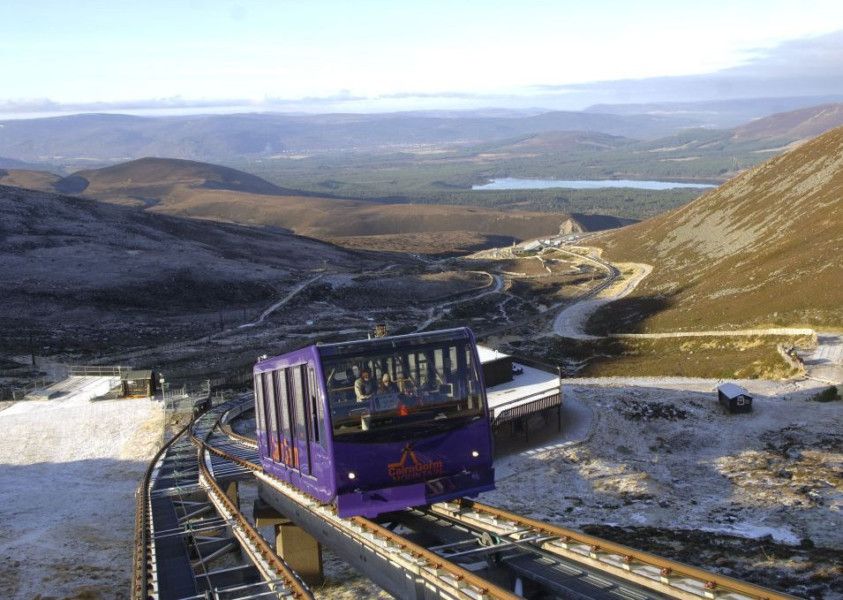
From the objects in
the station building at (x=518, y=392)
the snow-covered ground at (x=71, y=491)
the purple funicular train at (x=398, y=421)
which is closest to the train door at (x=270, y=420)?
the purple funicular train at (x=398, y=421)

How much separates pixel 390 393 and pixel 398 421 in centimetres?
58

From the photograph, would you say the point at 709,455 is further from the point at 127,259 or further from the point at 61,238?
the point at 61,238

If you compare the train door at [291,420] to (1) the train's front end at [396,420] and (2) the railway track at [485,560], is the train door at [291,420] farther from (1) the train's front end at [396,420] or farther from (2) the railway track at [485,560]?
(1) the train's front end at [396,420]

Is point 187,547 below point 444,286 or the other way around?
the other way around

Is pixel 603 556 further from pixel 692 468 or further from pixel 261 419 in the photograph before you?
pixel 692 468

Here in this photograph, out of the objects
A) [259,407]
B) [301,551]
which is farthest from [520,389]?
[301,551]

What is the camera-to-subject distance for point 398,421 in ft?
59.5

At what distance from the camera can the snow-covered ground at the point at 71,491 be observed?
78.3ft

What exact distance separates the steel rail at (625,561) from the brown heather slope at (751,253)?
161 feet

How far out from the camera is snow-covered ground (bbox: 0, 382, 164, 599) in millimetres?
23875

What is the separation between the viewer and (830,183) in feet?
357

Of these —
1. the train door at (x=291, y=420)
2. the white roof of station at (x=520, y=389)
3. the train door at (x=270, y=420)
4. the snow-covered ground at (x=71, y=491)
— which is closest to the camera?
the train door at (x=291, y=420)

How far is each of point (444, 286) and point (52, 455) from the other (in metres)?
74.4

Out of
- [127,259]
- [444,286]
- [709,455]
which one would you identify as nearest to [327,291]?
[444,286]
